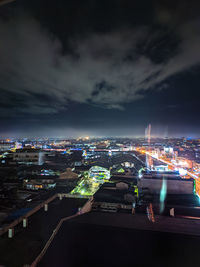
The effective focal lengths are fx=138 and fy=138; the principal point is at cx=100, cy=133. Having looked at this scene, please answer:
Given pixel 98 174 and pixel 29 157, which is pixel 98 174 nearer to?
pixel 98 174

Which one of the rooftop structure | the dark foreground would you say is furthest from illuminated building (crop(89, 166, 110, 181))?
the dark foreground

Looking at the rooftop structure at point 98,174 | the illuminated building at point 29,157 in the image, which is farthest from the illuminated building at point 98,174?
the illuminated building at point 29,157

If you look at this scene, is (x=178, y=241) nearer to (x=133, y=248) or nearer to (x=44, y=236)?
(x=133, y=248)

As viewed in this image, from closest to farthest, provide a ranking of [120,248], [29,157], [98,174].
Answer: [120,248]
[98,174]
[29,157]

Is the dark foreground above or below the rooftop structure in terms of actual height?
above

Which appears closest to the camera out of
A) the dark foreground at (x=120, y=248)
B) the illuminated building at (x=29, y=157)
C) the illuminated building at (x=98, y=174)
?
the dark foreground at (x=120, y=248)

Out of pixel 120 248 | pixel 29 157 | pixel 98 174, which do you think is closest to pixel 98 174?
pixel 98 174

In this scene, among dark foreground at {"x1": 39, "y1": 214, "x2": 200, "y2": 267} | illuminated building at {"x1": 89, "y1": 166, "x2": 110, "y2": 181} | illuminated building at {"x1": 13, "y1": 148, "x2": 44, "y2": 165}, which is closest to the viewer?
dark foreground at {"x1": 39, "y1": 214, "x2": 200, "y2": 267}

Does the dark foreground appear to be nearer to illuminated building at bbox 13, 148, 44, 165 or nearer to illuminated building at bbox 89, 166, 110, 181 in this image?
illuminated building at bbox 89, 166, 110, 181

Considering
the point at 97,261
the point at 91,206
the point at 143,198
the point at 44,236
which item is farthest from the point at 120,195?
the point at 97,261

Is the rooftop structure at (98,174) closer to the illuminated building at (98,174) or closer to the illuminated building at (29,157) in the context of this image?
the illuminated building at (98,174)

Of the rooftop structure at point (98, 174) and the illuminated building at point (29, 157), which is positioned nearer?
the rooftop structure at point (98, 174)
